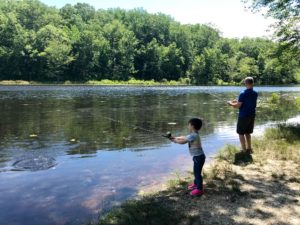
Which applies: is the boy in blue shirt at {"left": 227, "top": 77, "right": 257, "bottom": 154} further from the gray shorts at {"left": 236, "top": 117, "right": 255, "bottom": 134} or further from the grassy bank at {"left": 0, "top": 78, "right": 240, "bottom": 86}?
the grassy bank at {"left": 0, "top": 78, "right": 240, "bottom": 86}

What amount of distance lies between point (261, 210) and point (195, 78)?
416 feet

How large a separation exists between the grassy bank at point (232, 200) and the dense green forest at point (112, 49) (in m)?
104

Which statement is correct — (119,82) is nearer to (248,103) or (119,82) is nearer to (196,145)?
(248,103)

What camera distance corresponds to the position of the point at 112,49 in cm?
13188

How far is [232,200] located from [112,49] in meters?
127

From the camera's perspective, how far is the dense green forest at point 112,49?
366 feet

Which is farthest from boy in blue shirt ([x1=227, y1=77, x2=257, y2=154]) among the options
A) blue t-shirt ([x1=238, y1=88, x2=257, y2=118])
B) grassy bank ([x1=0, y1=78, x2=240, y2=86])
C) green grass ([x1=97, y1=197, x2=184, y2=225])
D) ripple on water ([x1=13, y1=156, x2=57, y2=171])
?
grassy bank ([x1=0, y1=78, x2=240, y2=86])

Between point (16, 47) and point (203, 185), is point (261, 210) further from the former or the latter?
point (16, 47)

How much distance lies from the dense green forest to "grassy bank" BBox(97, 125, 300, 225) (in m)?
104

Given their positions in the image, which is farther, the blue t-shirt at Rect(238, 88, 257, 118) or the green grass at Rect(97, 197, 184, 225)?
the blue t-shirt at Rect(238, 88, 257, 118)

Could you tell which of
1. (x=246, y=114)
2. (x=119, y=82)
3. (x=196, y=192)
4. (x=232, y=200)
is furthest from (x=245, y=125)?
(x=119, y=82)

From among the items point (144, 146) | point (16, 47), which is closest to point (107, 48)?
point (16, 47)

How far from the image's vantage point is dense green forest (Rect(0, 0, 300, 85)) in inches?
4390

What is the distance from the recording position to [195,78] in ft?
434
